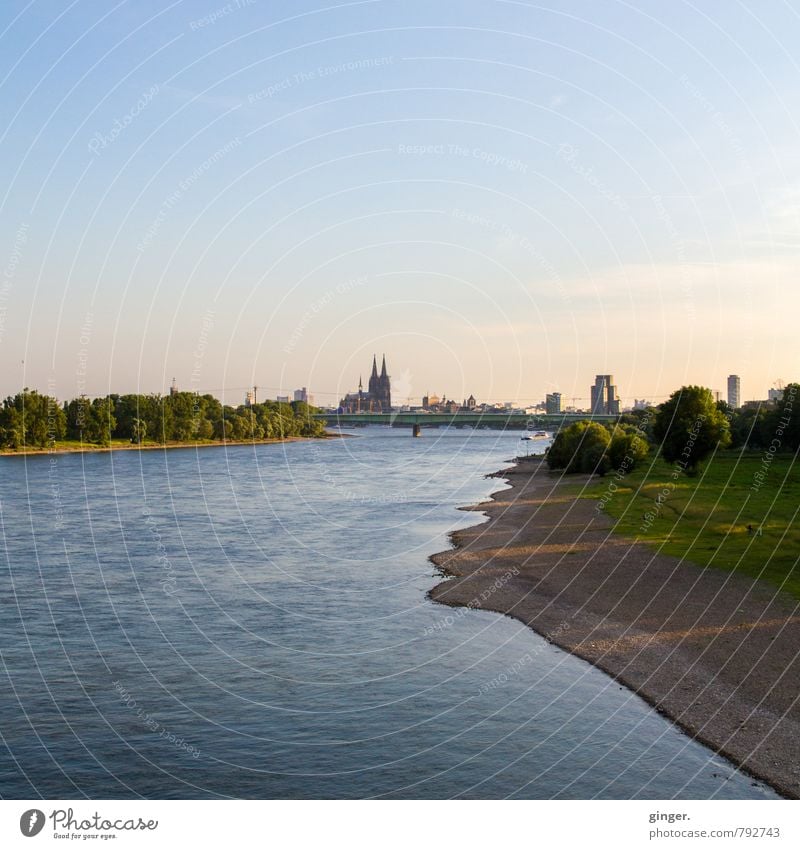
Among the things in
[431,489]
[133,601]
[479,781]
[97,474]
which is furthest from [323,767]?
[97,474]

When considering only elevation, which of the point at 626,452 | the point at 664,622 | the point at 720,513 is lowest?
the point at 664,622

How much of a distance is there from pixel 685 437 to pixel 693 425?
5.64 feet

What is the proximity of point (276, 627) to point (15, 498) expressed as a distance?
66.3 meters

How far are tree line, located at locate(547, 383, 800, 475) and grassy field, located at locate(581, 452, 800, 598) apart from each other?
245 cm

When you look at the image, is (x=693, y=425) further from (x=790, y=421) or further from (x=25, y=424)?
(x=25, y=424)

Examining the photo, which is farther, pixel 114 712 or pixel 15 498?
pixel 15 498

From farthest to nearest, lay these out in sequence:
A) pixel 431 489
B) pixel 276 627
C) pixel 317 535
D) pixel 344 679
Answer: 1. pixel 431 489
2. pixel 317 535
3. pixel 276 627
4. pixel 344 679

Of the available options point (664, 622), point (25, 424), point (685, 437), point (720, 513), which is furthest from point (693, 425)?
point (25, 424)

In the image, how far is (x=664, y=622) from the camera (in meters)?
40.6

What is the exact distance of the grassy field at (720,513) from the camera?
171 ft

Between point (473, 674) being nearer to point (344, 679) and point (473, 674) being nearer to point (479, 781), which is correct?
point (344, 679)

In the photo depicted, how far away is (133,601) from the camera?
46156mm

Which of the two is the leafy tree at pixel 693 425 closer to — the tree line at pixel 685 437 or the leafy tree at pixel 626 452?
the tree line at pixel 685 437

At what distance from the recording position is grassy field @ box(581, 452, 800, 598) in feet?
171
